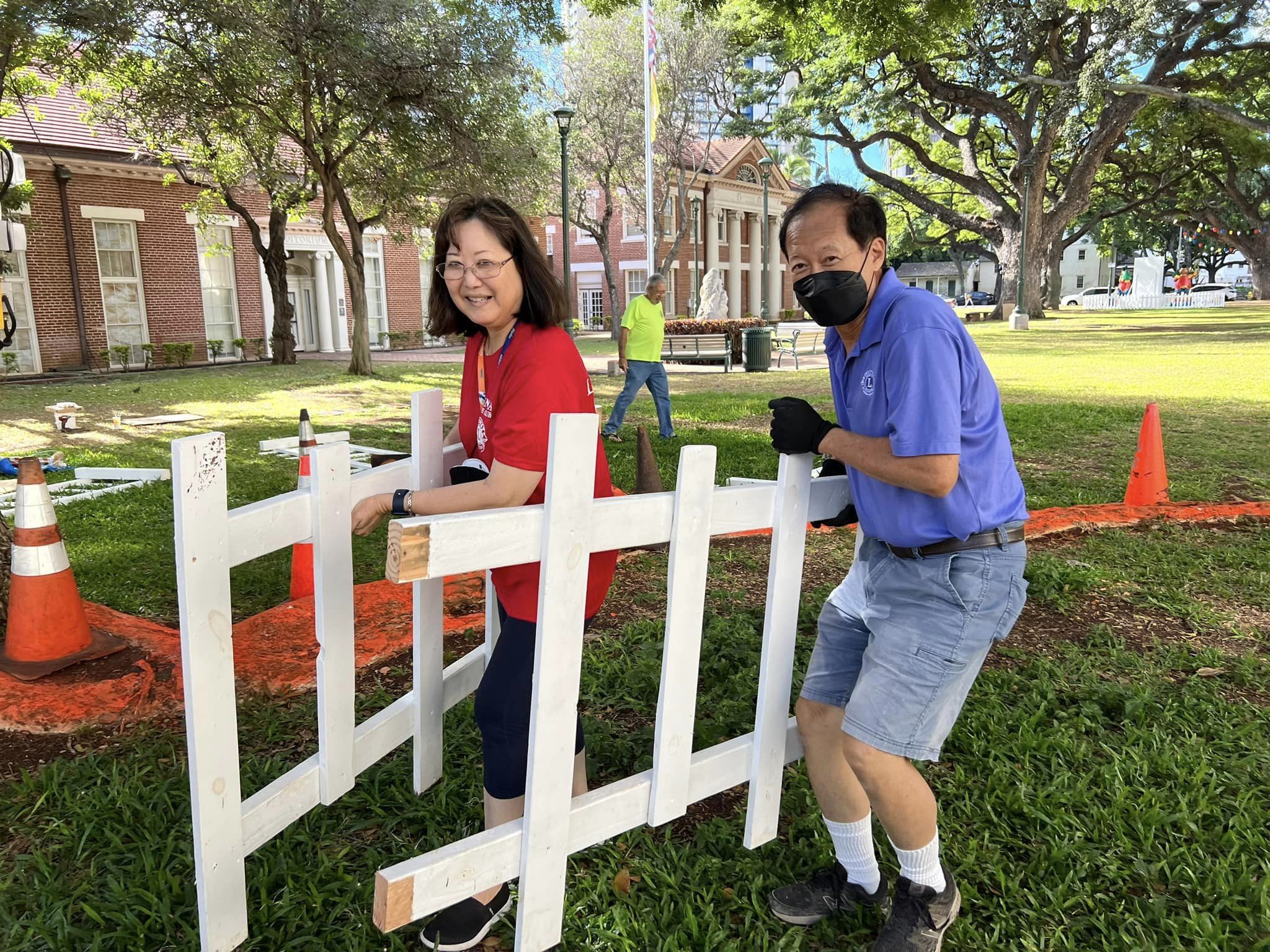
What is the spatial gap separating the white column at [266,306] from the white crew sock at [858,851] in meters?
26.5

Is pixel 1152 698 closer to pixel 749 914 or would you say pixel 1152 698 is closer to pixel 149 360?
pixel 749 914

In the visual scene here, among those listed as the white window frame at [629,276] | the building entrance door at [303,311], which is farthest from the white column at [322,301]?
the white window frame at [629,276]

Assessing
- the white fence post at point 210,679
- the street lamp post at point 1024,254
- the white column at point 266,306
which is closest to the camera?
the white fence post at point 210,679

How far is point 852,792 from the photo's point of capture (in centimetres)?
211

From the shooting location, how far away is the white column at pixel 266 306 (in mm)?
25980

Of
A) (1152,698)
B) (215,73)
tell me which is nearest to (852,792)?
(1152,698)

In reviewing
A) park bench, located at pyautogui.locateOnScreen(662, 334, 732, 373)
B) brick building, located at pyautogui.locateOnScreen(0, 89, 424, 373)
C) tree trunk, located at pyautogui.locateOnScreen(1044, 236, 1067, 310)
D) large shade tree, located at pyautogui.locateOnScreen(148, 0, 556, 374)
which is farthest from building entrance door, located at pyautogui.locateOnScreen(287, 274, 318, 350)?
tree trunk, located at pyautogui.locateOnScreen(1044, 236, 1067, 310)

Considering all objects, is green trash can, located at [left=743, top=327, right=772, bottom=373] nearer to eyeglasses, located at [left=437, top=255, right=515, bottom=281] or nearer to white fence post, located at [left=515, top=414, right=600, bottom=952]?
eyeglasses, located at [left=437, top=255, right=515, bottom=281]

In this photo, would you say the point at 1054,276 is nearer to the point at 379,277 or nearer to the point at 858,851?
the point at 379,277

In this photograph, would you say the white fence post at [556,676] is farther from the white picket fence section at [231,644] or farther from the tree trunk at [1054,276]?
the tree trunk at [1054,276]

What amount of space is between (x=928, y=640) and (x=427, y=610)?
4.20 ft

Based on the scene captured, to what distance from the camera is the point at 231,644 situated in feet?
5.61

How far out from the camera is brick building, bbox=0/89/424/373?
67.1ft

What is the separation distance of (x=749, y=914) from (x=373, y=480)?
143 centimetres
